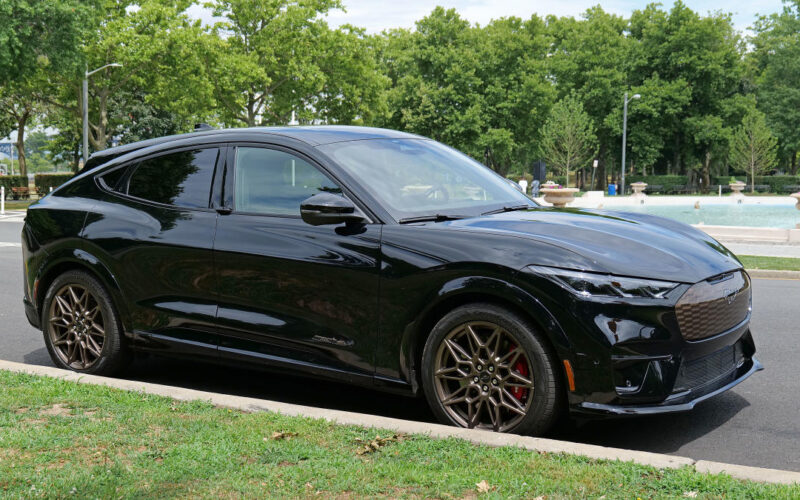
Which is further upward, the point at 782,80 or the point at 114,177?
the point at 782,80

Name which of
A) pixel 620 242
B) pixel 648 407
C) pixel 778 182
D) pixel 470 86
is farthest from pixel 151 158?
pixel 778 182

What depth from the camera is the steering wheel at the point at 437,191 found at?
16.7ft

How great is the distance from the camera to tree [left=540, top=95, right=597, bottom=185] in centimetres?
6050

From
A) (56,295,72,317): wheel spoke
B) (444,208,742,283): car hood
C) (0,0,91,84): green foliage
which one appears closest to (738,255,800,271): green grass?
(444,208,742,283): car hood

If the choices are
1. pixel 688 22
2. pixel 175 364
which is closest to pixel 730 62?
pixel 688 22

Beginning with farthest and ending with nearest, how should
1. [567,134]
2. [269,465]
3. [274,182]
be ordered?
[567,134]
[274,182]
[269,465]

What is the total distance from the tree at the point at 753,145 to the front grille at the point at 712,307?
6189 cm

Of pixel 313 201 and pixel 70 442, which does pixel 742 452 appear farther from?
pixel 70 442

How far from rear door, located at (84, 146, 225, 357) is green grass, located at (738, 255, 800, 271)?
33.6 ft

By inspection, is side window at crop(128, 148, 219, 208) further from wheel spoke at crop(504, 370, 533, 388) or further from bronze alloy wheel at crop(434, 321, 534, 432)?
wheel spoke at crop(504, 370, 533, 388)

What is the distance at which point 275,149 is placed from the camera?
5.24 metres

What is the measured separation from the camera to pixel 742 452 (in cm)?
439

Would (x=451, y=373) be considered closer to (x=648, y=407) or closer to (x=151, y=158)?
(x=648, y=407)

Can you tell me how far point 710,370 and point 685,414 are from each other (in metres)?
0.82
